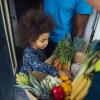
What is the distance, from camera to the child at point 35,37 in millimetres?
1718

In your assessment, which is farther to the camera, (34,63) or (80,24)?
(80,24)

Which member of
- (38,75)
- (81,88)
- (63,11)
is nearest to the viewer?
(81,88)

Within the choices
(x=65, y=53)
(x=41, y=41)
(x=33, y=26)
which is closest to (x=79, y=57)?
(x=65, y=53)

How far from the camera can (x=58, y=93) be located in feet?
4.83

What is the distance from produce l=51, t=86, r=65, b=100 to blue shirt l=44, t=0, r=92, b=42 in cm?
63

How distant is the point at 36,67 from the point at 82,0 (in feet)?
2.09

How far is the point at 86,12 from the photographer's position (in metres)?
1.93

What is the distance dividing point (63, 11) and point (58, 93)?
0.76m

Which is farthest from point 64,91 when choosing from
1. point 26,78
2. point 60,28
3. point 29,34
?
point 60,28

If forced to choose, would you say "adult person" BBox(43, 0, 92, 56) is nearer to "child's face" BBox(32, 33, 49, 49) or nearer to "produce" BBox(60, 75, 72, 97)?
"child's face" BBox(32, 33, 49, 49)

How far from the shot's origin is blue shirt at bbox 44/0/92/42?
1.90 meters

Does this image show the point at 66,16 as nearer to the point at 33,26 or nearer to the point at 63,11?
the point at 63,11

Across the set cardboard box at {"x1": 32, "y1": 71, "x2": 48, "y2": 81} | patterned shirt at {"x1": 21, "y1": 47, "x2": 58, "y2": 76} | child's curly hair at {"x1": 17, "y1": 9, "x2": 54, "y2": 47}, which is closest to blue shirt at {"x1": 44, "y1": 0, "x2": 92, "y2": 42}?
child's curly hair at {"x1": 17, "y1": 9, "x2": 54, "y2": 47}

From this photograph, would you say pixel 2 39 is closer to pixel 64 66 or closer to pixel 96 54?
pixel 64 66
